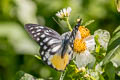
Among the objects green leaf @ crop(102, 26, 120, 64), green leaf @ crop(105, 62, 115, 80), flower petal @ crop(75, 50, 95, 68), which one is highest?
green leaf @ crop(102, 26, 120, 64)

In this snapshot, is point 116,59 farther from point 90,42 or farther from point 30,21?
point 30,21

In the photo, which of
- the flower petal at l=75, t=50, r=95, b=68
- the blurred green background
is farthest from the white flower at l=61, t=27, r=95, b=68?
the blurred green background

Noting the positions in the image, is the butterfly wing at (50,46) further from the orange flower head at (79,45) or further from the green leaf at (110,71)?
the green leaf at (110,71)

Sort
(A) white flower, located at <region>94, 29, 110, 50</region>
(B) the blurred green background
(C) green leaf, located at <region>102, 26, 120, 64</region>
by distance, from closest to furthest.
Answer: (C) green leaf, located at <region>102, 26, 120, 64</region> → (A) white flower, located at <region>94, 29, 110, 50</region> → (B) the blurred green background

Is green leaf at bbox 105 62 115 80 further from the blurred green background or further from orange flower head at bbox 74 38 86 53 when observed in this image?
the blurred green background

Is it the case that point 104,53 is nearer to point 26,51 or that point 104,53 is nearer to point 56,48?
point 56,48

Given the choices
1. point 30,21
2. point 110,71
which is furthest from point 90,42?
point 30,21

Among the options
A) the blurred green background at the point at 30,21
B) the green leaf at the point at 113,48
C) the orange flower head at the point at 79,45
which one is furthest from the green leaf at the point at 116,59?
the blurred green background at the point at 30,21

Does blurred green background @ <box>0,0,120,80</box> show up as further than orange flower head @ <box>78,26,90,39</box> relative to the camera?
Yes
